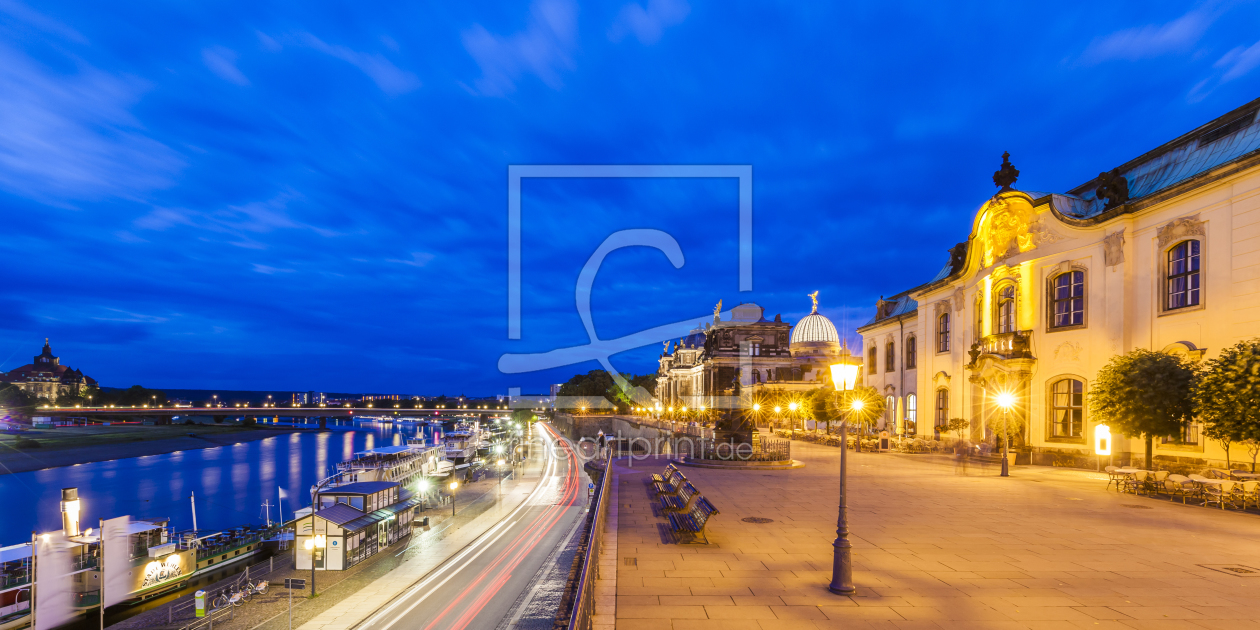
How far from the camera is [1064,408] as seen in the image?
28.6 metres

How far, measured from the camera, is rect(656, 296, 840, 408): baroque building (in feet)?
299

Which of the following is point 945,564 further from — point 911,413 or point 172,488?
point 172,488

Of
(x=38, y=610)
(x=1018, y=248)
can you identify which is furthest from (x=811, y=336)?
(x=38, y=610)

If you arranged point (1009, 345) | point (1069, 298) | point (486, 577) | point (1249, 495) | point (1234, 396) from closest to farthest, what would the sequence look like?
point (1249, 495) < point (1234, 396) < point (486, 577) < point (1069, 298) < point (1009, 345)

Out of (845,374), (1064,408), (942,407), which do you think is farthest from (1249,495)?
(942,407)

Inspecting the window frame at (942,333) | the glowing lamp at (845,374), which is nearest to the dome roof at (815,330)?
the window frame at (942,333)

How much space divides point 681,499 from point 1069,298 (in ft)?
81.3

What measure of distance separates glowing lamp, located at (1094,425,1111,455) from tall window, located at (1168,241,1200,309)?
17.7 ft

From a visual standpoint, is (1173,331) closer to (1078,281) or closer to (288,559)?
(1078,281)

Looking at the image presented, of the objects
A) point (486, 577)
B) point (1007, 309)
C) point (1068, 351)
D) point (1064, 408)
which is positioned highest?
point (1007, 309)

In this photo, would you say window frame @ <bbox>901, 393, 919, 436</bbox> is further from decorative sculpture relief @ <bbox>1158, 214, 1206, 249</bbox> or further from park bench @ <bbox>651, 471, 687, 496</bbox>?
park bench @ <bbox>651, 471, 687, 496</bbox>

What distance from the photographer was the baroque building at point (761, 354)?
9112 cm

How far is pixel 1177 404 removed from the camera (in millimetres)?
20391

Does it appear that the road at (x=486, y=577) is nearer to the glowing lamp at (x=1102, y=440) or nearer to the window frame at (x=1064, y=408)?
the glowing lamp at (x=1102, y=440)
